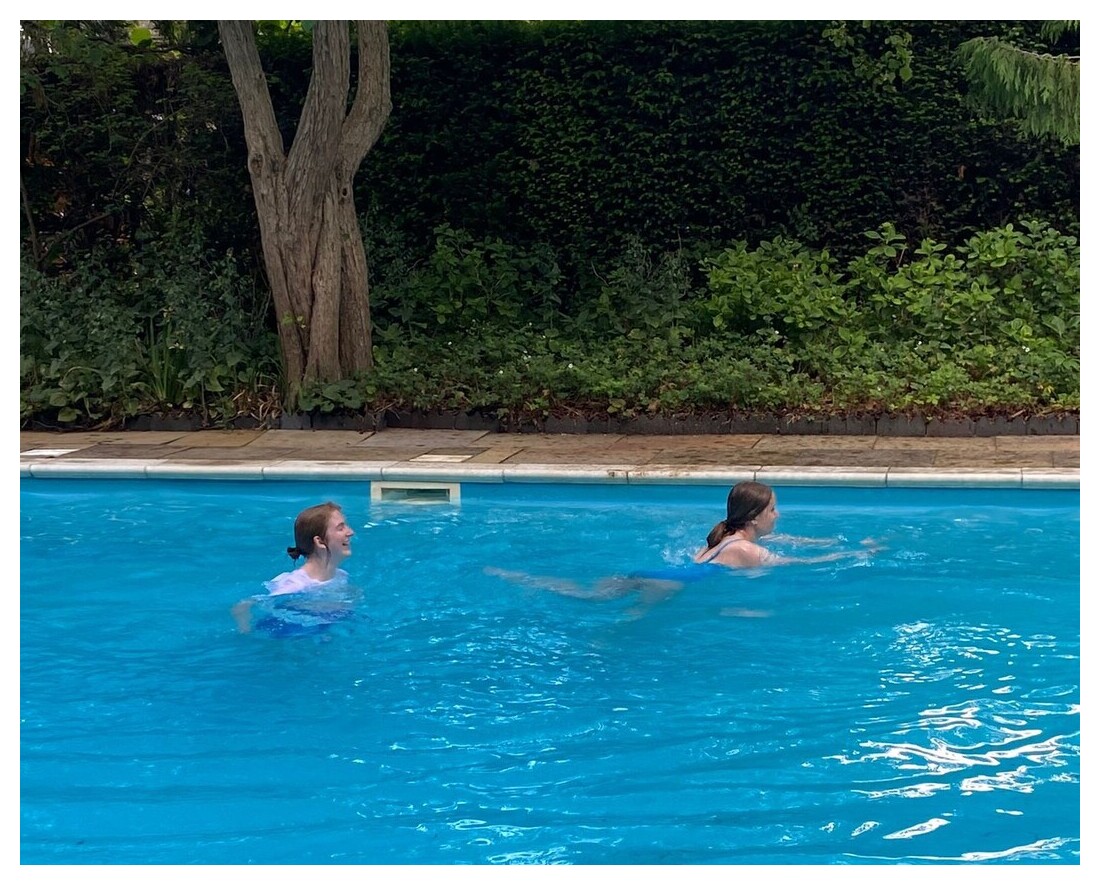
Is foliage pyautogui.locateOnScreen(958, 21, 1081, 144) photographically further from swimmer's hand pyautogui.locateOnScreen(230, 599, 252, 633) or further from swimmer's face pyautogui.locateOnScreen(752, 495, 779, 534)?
swimmer's hand pyautogui.locateOnScreen(230, 599, 252, 633)

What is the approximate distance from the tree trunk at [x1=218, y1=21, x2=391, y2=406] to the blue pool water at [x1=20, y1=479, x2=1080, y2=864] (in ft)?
8.41

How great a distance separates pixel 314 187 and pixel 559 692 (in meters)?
6.44

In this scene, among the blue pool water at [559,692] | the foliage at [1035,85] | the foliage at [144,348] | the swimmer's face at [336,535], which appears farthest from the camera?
the foliage at [144,348]

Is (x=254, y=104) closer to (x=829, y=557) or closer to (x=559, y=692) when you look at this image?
(x=829, y=557)

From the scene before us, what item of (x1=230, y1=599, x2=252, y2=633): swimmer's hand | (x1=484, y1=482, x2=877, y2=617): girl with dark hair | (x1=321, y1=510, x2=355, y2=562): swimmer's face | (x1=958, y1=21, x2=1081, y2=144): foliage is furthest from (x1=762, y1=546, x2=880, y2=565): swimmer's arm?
(x1=958, y1=21, x2=1081, y2=144): foliage

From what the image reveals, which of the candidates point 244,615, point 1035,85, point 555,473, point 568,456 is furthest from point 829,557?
point 1035,85

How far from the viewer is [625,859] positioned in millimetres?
4414

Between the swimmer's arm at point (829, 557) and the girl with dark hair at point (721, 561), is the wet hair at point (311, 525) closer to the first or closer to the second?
the girl with dark hair at point (721, 561)

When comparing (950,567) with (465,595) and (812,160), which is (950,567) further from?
(812,160)

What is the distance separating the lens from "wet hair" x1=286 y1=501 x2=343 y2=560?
6430 millimetres

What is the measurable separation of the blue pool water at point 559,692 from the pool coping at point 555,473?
12 cm

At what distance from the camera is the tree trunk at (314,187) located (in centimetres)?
1123

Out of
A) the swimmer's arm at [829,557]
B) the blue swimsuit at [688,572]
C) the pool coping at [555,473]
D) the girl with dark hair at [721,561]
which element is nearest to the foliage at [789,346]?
the pool coping at [555,473]

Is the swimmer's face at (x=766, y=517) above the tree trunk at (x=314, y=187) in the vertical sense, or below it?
below
